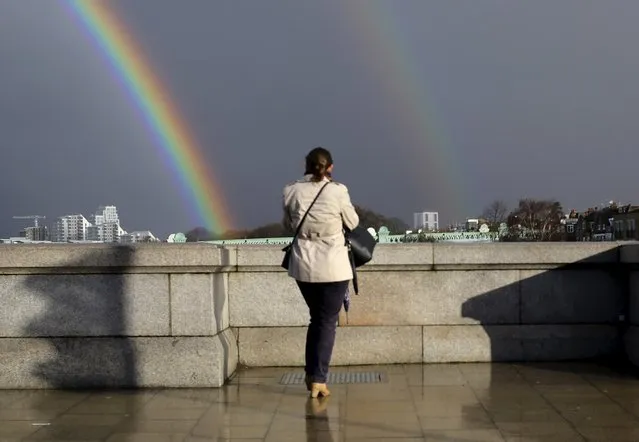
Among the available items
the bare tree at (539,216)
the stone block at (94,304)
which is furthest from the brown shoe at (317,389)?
the bare tree at (539,216)

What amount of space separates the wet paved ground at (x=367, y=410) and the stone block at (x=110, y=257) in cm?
116

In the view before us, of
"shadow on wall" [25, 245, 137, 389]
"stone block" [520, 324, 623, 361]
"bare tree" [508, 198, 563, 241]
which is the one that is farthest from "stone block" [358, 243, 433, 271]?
"bare tree" [508, 198, 563, 241]

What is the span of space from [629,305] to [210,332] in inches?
174

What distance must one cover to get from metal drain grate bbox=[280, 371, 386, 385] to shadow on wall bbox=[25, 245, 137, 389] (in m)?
1.48

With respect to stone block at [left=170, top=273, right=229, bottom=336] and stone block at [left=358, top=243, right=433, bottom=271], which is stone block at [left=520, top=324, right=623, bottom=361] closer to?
stone block at [left=358, top=243, right=433, bottom=271]

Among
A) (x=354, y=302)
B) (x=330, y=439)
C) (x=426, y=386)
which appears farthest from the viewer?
(x=354, y=302)

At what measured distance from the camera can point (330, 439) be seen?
5.15 m

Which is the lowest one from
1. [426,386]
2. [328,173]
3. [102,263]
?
[426,386]

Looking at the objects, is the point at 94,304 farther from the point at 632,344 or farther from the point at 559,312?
the point at 632,344

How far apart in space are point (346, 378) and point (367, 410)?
1.30 metres

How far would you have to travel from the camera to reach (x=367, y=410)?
5957 mm

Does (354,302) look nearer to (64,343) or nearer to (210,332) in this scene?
(210,332)

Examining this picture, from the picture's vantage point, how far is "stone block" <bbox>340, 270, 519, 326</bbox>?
8.03m

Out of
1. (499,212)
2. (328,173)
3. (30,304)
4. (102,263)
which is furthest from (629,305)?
(499,212)
